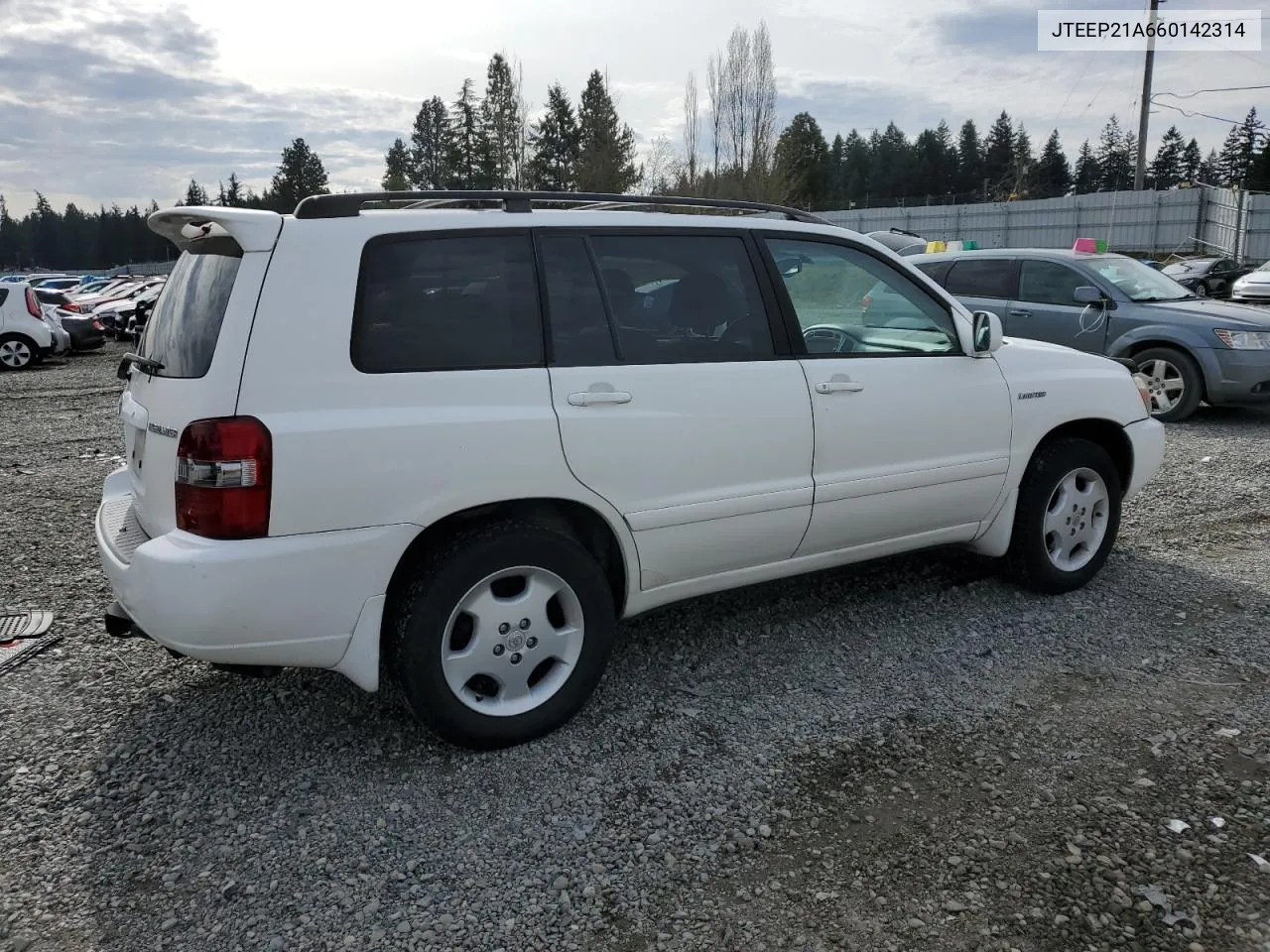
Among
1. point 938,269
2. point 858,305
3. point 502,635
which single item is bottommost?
point 502,635

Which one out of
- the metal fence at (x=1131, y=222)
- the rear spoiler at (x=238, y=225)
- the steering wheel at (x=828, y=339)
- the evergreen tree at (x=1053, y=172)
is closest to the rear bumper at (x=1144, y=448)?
Answer: the steering wheel at (x=828, y=339)

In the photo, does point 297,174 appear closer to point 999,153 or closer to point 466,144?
point 466,144

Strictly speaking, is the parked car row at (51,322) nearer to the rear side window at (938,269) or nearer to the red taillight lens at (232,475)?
the rear side window at (938,269)

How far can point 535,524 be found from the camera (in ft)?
10.6

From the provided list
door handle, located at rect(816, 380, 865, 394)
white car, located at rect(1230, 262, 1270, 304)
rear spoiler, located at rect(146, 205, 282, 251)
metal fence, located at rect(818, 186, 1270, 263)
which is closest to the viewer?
rear spoiler, located at rect(146, 205, 282, 251)

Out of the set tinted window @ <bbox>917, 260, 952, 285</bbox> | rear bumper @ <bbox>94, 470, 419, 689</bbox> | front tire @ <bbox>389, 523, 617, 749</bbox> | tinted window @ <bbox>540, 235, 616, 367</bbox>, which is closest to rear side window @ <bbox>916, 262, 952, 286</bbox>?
tinted window @ <bbox>917, 260, 952, 285</bbox>

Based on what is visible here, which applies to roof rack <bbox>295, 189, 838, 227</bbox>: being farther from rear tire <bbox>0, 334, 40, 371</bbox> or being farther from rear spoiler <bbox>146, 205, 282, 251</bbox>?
rear tire <bbox>0, 334, 40, 371</bbox>

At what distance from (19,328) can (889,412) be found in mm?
18265

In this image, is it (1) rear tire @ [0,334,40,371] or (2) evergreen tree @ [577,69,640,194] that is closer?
(1) rear tire @ [0,334,40,371]

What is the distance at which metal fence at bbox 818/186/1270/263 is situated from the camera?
31250 millimetres

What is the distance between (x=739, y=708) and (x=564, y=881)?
3.74ft

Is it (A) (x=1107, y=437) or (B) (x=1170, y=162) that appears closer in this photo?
(A) (x=1107, y=437)

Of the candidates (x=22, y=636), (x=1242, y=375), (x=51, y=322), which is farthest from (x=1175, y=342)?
(x=51, y=322)

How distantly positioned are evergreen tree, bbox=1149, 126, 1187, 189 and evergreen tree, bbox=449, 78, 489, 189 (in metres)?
68.3
